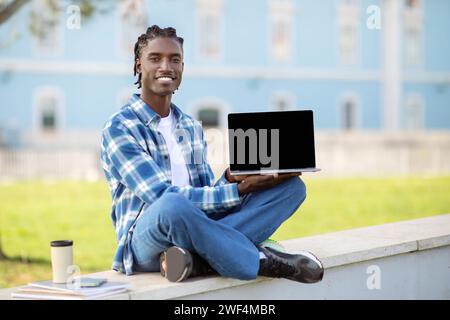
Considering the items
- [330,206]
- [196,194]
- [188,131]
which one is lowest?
[330,206]

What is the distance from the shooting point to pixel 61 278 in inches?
151

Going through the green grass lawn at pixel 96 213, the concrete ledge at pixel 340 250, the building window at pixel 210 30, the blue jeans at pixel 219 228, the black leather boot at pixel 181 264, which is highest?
the building window at pixel 210 30

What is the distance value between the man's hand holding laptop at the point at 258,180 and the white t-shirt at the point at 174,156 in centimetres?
39

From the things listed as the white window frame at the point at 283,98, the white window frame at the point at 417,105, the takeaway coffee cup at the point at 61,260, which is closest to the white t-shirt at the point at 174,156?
the takeaway coffee cup at the point at 61,260

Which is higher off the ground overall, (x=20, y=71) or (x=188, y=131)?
(x=20, y=71)

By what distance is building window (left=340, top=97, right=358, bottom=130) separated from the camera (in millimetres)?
34469

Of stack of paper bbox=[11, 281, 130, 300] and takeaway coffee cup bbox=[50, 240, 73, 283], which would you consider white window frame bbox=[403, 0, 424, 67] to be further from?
stack of paper bbox=[11, 281, 130, 300]

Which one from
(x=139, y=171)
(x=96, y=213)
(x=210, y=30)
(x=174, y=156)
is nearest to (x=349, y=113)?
(x=210, y=30)

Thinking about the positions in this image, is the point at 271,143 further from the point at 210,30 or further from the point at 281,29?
the point at 281,29

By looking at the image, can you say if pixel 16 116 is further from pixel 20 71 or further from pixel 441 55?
pixel 441 55

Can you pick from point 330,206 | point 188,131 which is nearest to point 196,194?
point 188,131

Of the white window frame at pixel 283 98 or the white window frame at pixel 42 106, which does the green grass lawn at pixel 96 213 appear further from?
the white window frame at pixel 283 98

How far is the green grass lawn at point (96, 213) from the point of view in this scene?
8.95m
